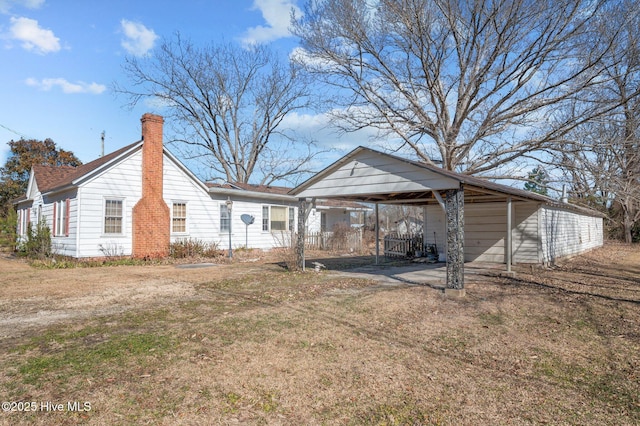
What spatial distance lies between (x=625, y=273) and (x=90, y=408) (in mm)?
14328

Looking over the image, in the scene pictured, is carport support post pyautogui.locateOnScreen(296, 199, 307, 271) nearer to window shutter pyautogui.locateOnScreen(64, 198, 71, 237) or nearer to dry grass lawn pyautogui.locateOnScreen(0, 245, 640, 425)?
dry grass lawn pyautogui.locateOnScreen(0, 245, 640, 425)

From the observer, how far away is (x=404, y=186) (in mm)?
9500

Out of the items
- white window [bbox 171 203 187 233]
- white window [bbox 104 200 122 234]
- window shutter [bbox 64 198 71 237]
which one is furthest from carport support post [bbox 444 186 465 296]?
window shutter [bbox 64 198 71 237]

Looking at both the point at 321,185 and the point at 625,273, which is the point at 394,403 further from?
the point at 625,273

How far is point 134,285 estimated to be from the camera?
9.51 metres

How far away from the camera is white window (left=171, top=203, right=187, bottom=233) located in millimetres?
16484

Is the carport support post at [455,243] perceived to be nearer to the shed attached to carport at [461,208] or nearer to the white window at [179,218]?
the shed attached to carport at [461,208]

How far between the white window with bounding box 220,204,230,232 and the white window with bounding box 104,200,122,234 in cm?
460

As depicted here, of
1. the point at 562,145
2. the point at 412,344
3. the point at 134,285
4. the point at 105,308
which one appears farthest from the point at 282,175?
the point at 412,344

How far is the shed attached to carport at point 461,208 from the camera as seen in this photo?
27.6 ft

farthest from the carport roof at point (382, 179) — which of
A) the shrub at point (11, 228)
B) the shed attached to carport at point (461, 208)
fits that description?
the shrub at point (11, 228)

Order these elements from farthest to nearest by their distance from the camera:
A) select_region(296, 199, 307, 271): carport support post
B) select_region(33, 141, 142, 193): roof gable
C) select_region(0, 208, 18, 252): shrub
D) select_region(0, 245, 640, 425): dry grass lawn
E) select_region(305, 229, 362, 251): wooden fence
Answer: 1. select_region(0, 208, 18, 252): shrub
2. select_region(305, 229, 362, 251): wooden fence
3. select_region(33, 141, 142, 193): roof gable
4. select_region(296, 199, 307, 271): carport support post
5. select_region(0, 245, 640, 425): dry grass lawn

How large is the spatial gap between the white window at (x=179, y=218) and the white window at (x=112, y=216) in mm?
2111

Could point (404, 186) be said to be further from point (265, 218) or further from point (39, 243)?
point (39, 243)
